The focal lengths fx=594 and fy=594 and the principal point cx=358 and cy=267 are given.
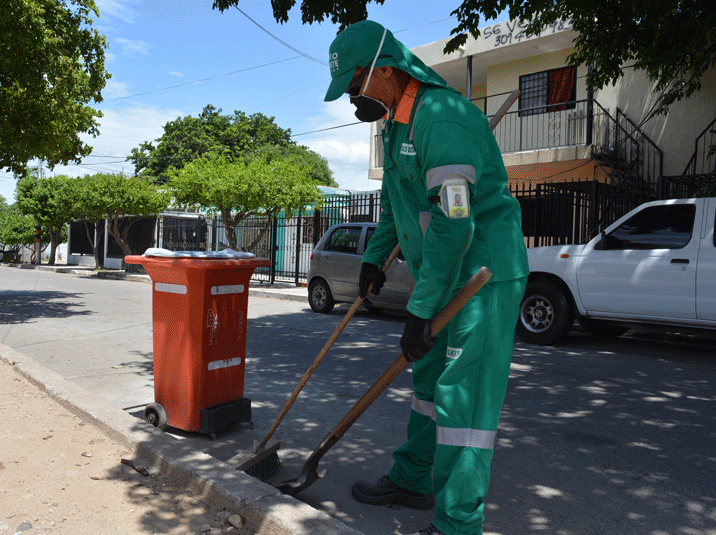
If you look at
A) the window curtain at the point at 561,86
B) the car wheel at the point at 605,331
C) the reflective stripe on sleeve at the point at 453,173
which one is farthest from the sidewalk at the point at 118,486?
the window curtain at the point at 561,86

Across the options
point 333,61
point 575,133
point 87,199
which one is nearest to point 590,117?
point 575,133

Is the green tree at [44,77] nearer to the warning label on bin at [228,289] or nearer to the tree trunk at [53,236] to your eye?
the warning label on bin at [228,289]

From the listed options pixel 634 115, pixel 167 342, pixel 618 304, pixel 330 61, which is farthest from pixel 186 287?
pixel 634 115

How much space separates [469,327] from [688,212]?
5.84m

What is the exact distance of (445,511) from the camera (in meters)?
2.16

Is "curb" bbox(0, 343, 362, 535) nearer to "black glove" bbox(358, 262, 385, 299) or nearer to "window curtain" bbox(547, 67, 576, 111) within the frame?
"black glove" bbox(358, 262, 385, 299)

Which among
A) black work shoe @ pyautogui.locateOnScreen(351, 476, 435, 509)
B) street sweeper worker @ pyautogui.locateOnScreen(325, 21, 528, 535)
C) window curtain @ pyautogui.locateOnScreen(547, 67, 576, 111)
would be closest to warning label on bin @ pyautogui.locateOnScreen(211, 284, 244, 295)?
black work shoe @ pyautogui.locateOnScreen(351, 476, 435, 509)

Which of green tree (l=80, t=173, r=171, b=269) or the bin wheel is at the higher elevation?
green tree (l=80, t=173, r=171, b=269)

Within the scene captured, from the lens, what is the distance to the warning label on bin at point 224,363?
3.81m

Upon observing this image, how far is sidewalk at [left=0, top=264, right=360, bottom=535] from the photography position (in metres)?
2.63

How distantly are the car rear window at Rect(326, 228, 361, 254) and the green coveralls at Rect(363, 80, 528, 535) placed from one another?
332 inches

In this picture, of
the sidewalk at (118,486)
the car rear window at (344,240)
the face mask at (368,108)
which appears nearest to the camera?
the face mask at (368,108)

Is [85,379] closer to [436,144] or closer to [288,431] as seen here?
[288,431]

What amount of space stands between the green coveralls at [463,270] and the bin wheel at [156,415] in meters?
2.21
